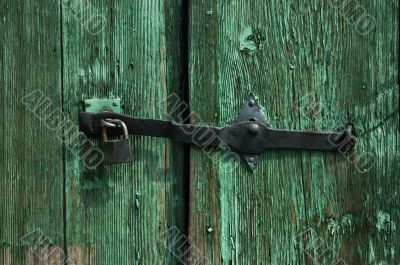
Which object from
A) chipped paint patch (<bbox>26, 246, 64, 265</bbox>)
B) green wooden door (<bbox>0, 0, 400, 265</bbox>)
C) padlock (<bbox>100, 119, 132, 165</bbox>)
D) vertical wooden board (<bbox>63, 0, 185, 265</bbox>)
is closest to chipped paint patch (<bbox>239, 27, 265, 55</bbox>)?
green wooden door (<bbox>0, 0, 400, 265</bbox>)

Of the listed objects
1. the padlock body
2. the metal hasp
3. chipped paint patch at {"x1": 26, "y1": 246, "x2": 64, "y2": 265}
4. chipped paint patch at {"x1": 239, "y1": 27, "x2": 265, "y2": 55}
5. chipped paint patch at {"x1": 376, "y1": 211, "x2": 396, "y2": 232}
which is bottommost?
chipped paint patch at {"x1": 26, "y1": 246, "x2": 64, "y2": 265}

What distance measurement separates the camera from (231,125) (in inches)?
50.1

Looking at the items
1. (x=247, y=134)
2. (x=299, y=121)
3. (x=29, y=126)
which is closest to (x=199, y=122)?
(x=247, y=134)

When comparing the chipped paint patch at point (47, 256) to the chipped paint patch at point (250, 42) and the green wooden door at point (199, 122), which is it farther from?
the chipped paint patch at point (250, 42)

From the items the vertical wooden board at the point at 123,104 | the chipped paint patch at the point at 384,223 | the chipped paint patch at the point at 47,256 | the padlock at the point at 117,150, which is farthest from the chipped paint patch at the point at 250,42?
the chipped paint patch at the point at 47,256

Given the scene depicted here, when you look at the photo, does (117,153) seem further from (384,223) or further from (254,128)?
(384,223)

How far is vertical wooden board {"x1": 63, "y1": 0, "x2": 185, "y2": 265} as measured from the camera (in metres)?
1.26

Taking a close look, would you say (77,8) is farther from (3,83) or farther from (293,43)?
(293,43)

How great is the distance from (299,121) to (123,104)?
36 centimetres

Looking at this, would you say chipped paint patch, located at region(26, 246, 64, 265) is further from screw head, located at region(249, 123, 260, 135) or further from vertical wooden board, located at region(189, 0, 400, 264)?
screw head, located at region(249, 123, 260, 135)

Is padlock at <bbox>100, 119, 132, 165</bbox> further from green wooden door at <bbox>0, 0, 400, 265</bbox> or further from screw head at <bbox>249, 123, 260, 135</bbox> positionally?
screw head at <bbox>249, 123, 260, 135</bbox>

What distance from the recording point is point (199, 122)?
1271 mm

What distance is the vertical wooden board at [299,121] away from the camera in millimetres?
1272

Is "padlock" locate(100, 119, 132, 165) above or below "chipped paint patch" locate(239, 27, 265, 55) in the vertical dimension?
below
